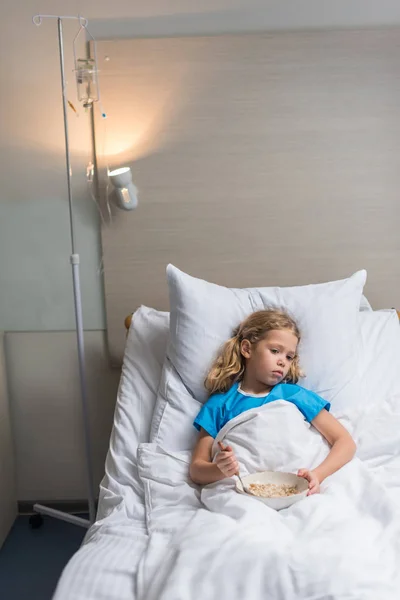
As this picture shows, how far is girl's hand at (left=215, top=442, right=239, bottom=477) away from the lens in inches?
62.7

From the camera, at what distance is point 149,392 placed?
80.0 inches

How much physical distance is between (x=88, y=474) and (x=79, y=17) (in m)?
1.50

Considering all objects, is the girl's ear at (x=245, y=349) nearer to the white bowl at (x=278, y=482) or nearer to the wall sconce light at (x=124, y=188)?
the white bowl at (x=278, y=482)

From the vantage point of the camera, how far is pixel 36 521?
2467 mm

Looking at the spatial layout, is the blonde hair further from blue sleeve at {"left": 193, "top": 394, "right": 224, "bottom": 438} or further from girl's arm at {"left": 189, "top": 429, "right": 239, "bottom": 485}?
girl's arm at {"left": 189, "top": 429, "right": 239, "bottom": 485}

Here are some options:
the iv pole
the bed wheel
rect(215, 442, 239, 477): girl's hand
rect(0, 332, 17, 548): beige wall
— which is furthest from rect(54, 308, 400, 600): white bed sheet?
the bed wheel

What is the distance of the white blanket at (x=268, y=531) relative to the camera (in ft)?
4.07

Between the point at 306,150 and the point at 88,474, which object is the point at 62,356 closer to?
the point at 88,474

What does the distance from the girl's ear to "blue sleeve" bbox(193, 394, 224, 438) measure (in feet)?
0.46

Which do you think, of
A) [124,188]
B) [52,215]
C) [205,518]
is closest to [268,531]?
[205,518]

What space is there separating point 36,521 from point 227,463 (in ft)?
3.86

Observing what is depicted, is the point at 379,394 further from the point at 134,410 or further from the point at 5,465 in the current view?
the point at 5,465

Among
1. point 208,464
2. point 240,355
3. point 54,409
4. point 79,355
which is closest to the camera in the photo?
point 208,464

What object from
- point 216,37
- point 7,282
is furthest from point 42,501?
point 216,37
